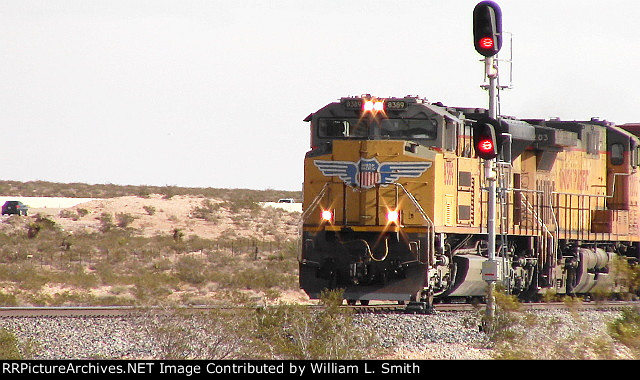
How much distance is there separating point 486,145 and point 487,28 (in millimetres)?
1852

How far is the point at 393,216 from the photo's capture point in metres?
18.6

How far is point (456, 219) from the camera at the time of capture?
64.0 ft

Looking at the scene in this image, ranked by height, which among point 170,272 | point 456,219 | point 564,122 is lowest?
point 170,272

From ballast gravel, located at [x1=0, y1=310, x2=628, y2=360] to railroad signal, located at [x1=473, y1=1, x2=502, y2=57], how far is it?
4.39 meters

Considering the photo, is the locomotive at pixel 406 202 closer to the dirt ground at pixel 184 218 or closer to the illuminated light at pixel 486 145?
the illuminated light at pixel 486 145

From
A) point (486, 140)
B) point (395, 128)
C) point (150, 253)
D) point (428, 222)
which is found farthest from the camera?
point (150, 253)

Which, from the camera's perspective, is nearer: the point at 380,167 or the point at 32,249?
the point at 380,167

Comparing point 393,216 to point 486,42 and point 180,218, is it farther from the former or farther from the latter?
point 180,218

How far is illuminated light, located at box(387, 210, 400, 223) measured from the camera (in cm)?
1861

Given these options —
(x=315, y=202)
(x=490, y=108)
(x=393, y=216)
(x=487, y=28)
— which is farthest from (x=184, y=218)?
(x=487, y=28)

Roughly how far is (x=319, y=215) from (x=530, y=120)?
6787 mm
